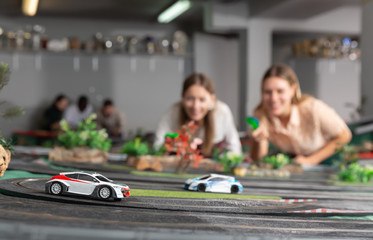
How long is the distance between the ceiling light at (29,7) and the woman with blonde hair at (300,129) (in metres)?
9.12

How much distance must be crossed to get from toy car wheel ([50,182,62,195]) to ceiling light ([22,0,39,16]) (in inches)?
431

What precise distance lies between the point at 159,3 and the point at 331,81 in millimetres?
6616


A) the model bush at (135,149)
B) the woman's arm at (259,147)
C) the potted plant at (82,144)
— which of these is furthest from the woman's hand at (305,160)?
the potted plant at (82,144)

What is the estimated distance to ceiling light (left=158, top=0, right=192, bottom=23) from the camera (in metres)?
12.0

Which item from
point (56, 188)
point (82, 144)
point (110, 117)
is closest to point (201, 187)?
point (56, 188)

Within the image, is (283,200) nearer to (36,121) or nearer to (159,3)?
(159,3)

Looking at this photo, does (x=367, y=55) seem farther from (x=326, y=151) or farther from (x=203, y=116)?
(x=203, y=116)

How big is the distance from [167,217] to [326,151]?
269 centimetres

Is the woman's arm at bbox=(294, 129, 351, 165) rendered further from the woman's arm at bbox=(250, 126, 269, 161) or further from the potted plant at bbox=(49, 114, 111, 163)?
the potted plant at bbox=(49, 114, 111, 163)

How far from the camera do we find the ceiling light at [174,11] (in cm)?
1204

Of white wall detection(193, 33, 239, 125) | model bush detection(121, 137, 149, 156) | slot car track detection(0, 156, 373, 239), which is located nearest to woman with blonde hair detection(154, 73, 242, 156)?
model bush detection(121, 137, 149, 156)

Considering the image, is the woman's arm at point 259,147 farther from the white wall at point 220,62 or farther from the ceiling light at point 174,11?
the white wall at point 220,62

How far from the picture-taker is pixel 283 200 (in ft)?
6.19

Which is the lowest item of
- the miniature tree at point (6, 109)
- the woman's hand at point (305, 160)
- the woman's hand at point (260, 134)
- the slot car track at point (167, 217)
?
the woman's hand at point (305, 160)
